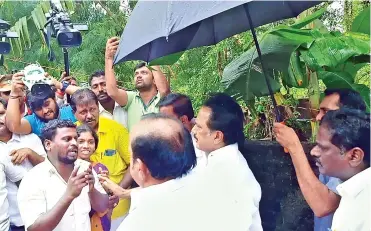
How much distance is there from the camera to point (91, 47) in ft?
30.1

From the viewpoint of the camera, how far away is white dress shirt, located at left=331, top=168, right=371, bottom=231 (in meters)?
1.83

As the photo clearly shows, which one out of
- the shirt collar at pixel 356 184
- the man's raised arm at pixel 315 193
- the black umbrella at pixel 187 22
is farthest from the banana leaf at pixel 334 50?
the shirt collar at pixel 356 184

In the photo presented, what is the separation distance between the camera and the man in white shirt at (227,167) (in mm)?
2074

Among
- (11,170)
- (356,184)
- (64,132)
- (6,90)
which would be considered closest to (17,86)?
(11,170)

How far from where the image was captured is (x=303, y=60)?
340 cm

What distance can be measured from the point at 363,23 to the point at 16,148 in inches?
94.2

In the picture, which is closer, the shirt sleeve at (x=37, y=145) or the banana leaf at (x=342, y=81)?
the banana leaf at (x=342, y=81)

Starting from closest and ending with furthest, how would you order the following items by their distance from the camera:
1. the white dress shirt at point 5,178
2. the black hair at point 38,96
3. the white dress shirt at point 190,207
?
the white dress shirt at point 190,207 < the white dress shirt at point 5,178 < the black hair at point 38,96

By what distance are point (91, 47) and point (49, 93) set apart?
5334mm

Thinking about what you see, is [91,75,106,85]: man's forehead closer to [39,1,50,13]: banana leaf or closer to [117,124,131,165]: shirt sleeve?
[117,124,131,165]: shirt sleeve

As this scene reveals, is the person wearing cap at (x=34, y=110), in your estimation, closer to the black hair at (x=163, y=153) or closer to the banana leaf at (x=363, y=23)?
the black hair at (x=163, y=153)

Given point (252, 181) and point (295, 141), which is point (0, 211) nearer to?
point (252, 181)

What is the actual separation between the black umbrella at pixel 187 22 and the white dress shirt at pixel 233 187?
0.55m

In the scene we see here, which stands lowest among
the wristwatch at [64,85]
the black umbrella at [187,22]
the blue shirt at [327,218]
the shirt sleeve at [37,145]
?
the blue shirt at [327,218]
